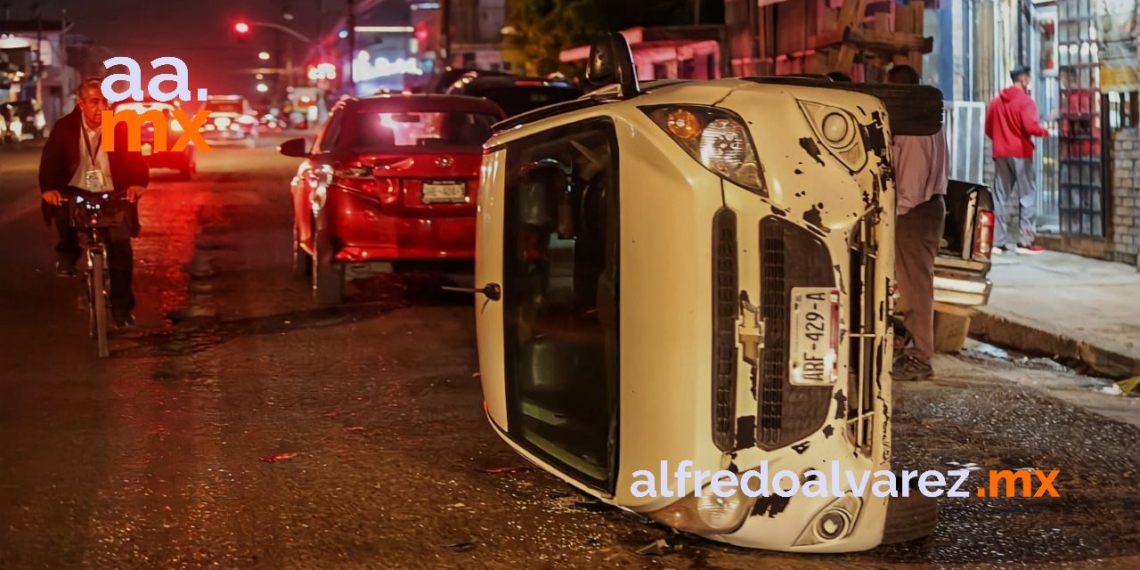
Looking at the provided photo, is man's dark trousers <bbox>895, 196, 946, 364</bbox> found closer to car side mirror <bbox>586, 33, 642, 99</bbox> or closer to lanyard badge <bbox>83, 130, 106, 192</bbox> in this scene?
car side mirror <bbox>586, 33, 642, 99</bbox>

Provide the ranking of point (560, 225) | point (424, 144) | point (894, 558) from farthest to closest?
point (424, 144), point (560, 225), point (894, 558)

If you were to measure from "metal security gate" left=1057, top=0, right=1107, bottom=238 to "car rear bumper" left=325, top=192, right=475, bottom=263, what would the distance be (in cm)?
637

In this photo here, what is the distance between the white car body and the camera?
4.66 metres

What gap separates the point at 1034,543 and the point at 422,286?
789 cm

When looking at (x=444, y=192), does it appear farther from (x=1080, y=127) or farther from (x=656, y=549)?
(x=1080, y=127)

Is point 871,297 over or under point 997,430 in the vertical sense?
over

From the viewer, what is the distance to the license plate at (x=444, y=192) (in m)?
10.8

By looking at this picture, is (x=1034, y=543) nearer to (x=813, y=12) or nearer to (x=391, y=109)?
(x=391, y=109)

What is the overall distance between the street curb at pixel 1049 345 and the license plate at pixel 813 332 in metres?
4.85

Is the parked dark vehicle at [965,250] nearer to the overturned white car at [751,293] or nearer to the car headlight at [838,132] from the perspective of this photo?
the overturned white car at [751,293]

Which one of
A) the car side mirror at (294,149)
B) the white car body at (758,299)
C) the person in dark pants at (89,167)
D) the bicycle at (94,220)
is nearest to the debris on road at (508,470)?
the white car body at (758,299)

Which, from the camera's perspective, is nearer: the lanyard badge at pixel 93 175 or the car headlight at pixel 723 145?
the car headlight at pixel 723 145

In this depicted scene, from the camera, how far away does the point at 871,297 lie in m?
4.78

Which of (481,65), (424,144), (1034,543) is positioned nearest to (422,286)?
(424,144)
